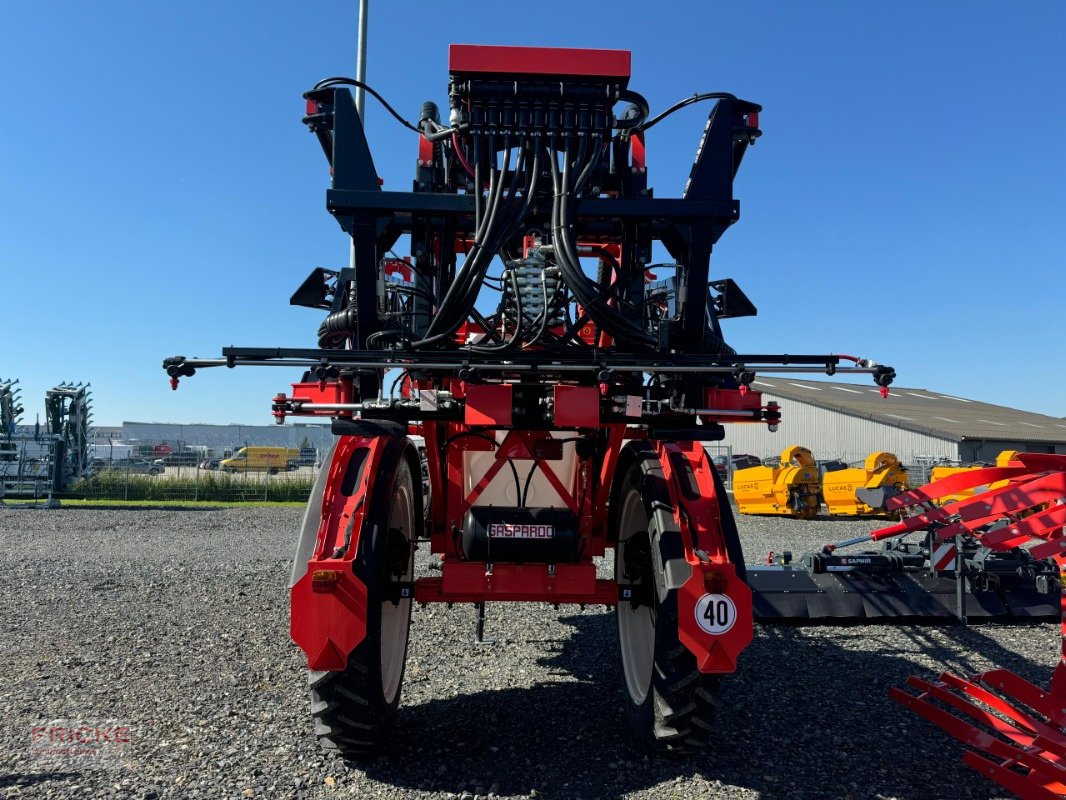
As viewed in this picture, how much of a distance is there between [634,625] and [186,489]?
68.9ft

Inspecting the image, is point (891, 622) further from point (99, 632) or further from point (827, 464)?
point (827, 464)

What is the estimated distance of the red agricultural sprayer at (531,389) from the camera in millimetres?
3424

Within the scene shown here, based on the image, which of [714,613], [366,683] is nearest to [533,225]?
[714,613]

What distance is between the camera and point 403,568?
4258 mm

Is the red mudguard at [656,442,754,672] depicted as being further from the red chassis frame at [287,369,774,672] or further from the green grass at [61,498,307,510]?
the green grass at [61,498,307,510]

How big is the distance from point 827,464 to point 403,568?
17.1 m

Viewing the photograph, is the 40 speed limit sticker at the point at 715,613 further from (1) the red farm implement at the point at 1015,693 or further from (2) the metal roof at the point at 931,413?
(2) the metal roof at the point at 931,413

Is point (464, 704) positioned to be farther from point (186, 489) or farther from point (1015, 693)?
point (186, 489)

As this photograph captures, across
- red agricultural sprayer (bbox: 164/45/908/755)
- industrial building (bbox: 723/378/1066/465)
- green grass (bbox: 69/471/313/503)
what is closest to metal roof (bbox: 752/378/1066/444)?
industrial building (bbox: 723/378/1066/465)

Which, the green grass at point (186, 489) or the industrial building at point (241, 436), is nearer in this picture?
the green grass at point (186, 489)

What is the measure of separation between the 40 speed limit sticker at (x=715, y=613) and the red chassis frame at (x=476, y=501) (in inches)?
0.8

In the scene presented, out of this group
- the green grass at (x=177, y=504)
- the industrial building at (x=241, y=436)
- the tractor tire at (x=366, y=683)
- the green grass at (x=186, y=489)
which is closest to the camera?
the tractor tire at (x=366, y=683)

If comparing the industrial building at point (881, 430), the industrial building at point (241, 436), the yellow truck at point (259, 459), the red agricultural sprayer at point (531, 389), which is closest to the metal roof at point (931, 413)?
the industrial building at point (881, 430)

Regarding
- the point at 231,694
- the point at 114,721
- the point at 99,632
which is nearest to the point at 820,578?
the point at 231,694
